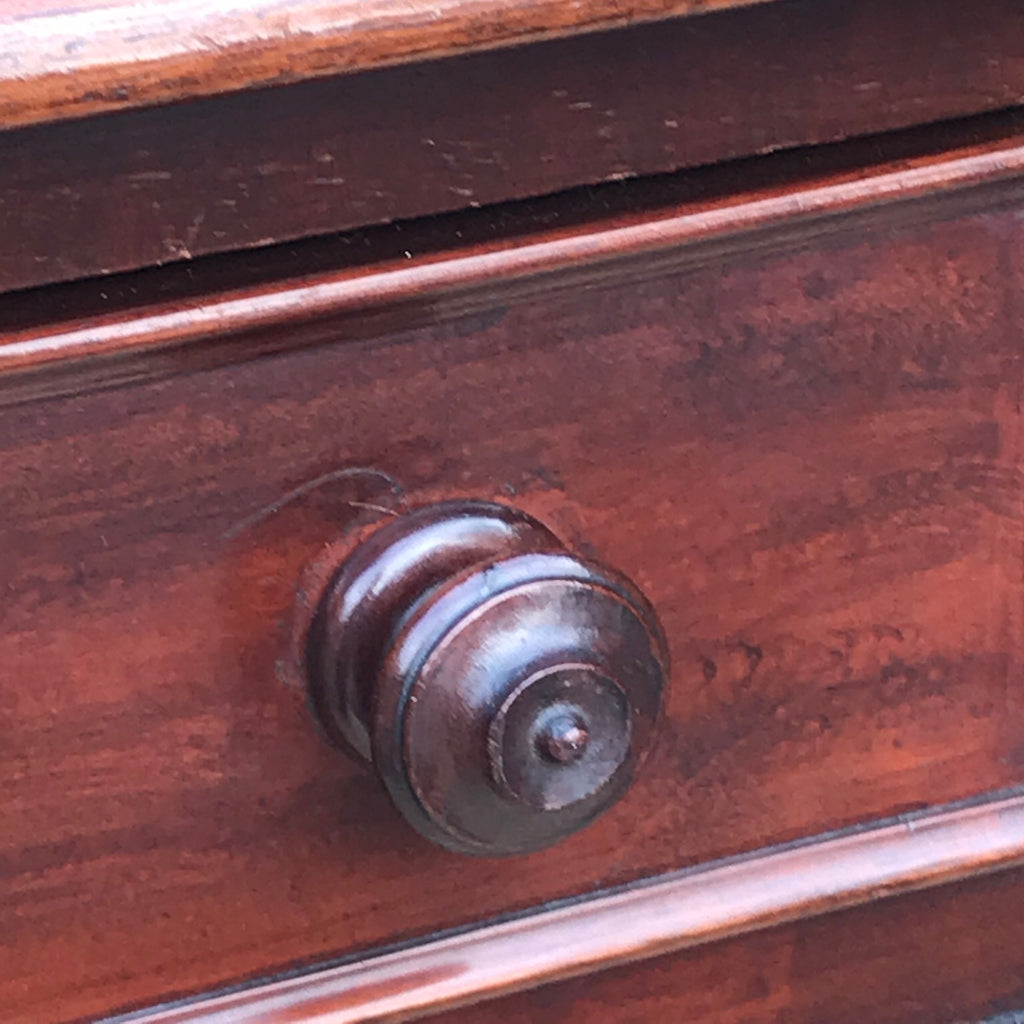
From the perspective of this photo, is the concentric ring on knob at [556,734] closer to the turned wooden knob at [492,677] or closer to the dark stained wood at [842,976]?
the turned wooden knob at [492,677]

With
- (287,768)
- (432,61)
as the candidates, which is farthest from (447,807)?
(432,61)

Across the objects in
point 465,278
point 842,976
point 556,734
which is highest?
point 465,278

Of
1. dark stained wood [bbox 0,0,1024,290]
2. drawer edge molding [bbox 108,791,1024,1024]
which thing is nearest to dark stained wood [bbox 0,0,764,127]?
dark stained wood [bbox 0,0,1024,290]

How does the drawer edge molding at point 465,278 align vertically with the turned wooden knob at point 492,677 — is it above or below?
above

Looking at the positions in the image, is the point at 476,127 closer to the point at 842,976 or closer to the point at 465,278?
the point at 465,278

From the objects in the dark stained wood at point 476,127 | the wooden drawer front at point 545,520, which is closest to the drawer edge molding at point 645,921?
the wooden drawer front at point 545,520

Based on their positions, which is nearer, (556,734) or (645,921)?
(556,734)

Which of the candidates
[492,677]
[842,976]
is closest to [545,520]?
[492,677]
